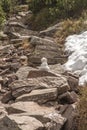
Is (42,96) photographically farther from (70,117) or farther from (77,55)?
(77,55)

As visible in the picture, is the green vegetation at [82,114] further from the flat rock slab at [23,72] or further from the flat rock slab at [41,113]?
the flat rock slab at [23,72]

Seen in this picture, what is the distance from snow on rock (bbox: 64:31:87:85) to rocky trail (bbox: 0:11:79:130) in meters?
0.27

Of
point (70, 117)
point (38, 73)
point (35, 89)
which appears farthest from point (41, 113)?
point (38, 73)

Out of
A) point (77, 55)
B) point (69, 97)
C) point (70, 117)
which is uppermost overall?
point (70, 117)

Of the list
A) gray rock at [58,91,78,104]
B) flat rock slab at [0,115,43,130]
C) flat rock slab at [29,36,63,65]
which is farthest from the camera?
flat rock slab at [29,36,63,65]

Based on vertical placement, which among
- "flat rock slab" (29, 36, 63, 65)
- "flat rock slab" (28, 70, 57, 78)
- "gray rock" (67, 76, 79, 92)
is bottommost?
"flat rock slab" (29, 36, 63, 65)

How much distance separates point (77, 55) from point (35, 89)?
3.72 m

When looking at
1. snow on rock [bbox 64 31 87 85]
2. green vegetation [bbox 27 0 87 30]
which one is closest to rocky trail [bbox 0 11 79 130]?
snow on rock [bbox 64 31 87 85]

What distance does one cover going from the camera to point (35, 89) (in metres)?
11.2

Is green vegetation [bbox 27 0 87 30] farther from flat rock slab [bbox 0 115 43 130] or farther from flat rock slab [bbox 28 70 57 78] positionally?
flat rock slab [bbox 0 115 43 130]

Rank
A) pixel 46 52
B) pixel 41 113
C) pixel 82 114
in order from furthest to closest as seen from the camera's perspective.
A: pixel 46 52 → pixel 41 113 → pixel 82 114

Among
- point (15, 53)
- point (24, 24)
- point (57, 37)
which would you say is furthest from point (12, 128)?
point (24, 24)

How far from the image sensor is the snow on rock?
12975 millimetres

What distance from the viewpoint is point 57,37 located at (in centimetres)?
1775
